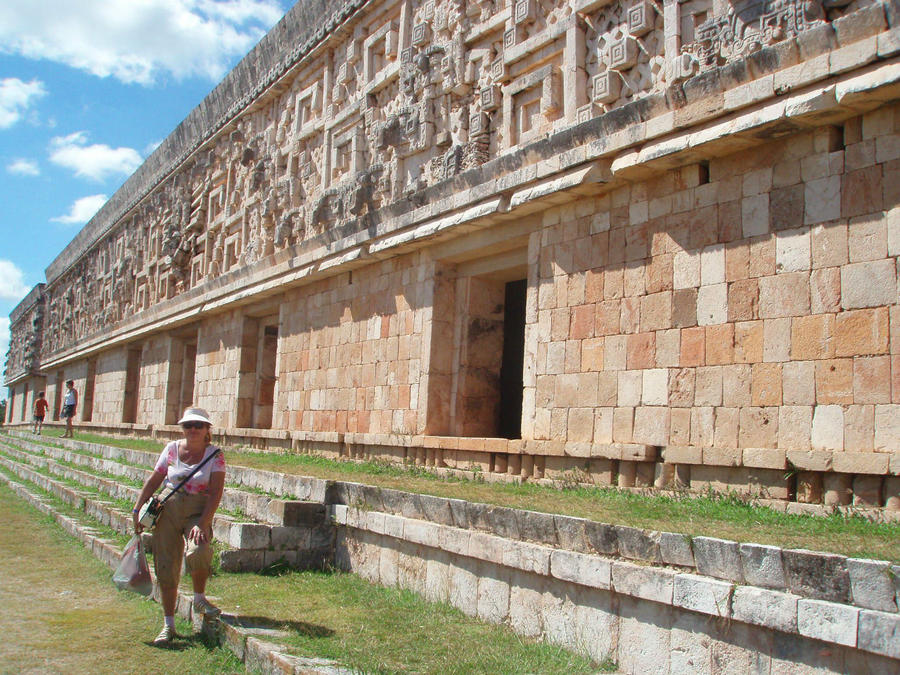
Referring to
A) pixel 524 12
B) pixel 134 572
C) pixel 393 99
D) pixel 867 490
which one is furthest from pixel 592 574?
pixel 393 99

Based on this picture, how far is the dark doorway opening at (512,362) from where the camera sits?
396 inches

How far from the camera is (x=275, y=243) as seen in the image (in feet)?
43.3

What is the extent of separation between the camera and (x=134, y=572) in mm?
4527

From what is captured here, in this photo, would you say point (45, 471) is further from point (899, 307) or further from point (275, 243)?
point (899, 307)

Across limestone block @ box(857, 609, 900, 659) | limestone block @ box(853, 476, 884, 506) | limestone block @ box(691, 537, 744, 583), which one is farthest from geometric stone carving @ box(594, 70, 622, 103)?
limestone block @ box(857, 609, 900, 659)

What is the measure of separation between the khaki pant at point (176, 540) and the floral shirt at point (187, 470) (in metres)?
0.06

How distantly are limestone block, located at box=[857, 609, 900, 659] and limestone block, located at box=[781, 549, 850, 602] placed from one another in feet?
0.47

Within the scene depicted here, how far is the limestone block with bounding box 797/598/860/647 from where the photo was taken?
2.97 metres

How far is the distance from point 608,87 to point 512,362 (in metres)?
4.28

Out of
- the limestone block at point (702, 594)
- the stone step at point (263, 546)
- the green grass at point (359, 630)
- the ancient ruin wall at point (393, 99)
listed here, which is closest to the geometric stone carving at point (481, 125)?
the ancient ruin wall at point (393, 99)

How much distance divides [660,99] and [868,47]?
1602mm

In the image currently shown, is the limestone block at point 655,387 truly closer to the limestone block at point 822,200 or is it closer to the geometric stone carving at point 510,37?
the limestone block at point 822,200

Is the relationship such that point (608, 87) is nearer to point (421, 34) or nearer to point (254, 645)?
point (421, 34)

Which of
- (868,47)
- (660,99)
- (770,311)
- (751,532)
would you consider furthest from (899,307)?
(660,99)
